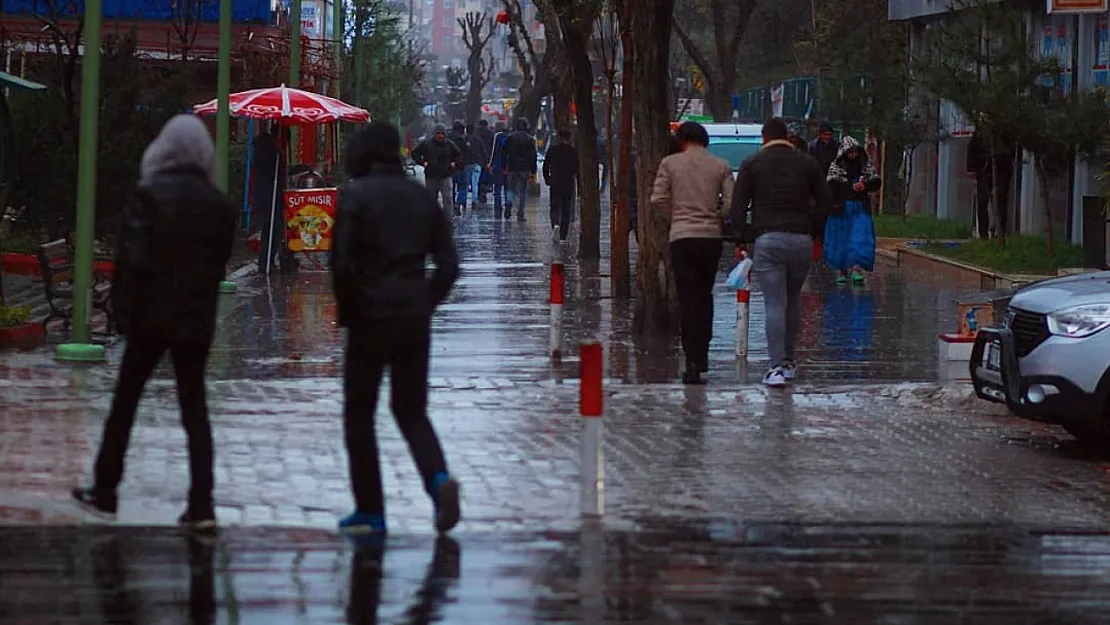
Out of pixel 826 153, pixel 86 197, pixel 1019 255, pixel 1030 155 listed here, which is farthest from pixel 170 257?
pixel 1030 155

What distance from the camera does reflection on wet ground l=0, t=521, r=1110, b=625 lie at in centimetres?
715

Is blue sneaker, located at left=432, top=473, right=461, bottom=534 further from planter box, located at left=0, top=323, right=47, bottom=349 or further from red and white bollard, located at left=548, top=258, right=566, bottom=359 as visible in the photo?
planter box, located at left=0, top=323, right=47, bottom=349

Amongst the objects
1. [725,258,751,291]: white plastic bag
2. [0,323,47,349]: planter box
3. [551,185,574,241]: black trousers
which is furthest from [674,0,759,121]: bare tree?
[0,323,47,349]: planter box

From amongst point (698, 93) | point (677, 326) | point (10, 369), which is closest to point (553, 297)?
point (677, 326)

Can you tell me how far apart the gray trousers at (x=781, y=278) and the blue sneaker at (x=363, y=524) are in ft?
19.0

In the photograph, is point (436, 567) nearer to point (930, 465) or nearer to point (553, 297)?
point (930, 465)

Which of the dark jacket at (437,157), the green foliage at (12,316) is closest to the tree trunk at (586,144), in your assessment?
the dark jacket at (437,157)

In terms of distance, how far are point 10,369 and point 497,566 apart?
23.3ft

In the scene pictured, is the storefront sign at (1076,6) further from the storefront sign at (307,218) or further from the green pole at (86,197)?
the green pole at (86,197)

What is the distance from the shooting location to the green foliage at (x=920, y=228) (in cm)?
3209

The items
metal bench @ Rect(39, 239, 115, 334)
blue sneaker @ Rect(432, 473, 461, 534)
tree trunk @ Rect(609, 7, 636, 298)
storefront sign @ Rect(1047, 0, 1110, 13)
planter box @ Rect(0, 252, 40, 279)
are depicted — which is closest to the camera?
blue sneaker @ Rect(432, 473, 461, 534)

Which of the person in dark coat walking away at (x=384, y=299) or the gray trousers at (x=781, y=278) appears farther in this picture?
the gray trousers at (x=781, y=278)

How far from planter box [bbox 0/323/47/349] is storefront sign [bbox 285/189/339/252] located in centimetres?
877

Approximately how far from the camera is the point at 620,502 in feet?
31.3
